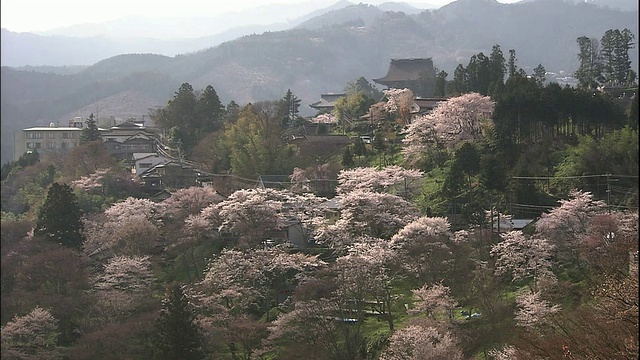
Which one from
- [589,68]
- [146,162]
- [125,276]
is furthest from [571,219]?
[146,162]

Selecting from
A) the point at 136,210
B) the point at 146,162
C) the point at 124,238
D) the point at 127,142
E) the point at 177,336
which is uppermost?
the point at 127,142

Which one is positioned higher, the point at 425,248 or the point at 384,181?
the point at 384,181

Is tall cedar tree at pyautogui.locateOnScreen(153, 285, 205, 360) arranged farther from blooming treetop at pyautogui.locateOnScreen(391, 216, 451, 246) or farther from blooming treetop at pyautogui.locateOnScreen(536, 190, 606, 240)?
blooming treetop at pyautogui.locateOnScreen(536, 190, 606, 240)

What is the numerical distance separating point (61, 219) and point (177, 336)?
7.54 metres

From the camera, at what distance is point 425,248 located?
17.9 meters

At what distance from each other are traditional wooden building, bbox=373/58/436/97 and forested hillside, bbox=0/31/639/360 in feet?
50.8

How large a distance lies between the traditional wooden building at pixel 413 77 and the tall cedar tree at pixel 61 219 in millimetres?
26626

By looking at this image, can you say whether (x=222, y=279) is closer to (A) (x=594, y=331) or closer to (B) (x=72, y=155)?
(A) (x=594, y=331)

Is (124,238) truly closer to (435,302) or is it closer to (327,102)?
(435,302)

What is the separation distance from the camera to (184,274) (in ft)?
70.6

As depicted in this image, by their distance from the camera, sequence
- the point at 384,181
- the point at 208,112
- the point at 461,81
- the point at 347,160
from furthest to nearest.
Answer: the point at 208,112 < the point at 461,81 < the point at 347,160 < the point at 384,181

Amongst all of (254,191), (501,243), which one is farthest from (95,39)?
(501,243)

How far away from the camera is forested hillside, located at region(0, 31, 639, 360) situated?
14.5 m

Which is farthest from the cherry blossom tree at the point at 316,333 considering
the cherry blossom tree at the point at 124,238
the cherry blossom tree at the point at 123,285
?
the cherry blossom tree at the point at 124,238
